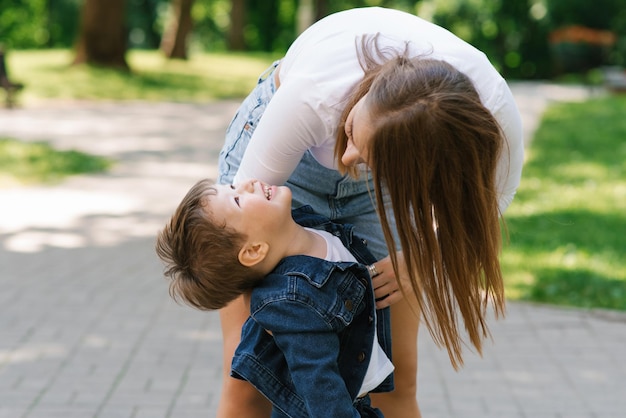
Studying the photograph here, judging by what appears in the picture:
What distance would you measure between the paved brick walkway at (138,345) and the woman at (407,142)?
4.90ft

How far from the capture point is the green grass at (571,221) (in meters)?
5.58

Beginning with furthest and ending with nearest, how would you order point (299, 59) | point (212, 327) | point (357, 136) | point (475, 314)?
point (212, 327) < point (475, 314) < point (299, 59) < point (357, 136)

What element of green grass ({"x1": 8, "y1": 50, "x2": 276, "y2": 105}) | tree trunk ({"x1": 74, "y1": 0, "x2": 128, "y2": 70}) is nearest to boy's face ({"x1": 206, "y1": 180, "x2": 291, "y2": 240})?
green grass ({"x1": 8, "y1": 50, "x2": 276, "y2": 105})

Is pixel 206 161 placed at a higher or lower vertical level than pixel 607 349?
lower

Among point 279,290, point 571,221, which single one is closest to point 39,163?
point 571,221

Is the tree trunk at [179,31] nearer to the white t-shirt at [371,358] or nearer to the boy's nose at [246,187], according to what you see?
the white t-shirt at [371,358]

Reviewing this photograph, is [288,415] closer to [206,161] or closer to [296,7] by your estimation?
[206,161]

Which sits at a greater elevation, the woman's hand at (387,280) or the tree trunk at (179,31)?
the woman's hand at (387,280)

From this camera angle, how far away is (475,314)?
2.48 m

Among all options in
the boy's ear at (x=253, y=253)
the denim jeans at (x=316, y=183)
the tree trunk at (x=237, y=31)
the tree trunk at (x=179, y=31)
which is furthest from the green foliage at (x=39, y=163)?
the tree trunk at (x=237, y=31)

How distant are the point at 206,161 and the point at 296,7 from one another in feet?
94.5

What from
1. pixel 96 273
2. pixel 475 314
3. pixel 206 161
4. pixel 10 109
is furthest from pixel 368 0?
pixel 475 314

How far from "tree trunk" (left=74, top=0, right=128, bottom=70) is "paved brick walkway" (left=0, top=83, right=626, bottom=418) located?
34.9ft

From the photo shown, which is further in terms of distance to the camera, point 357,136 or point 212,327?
point 212,327
